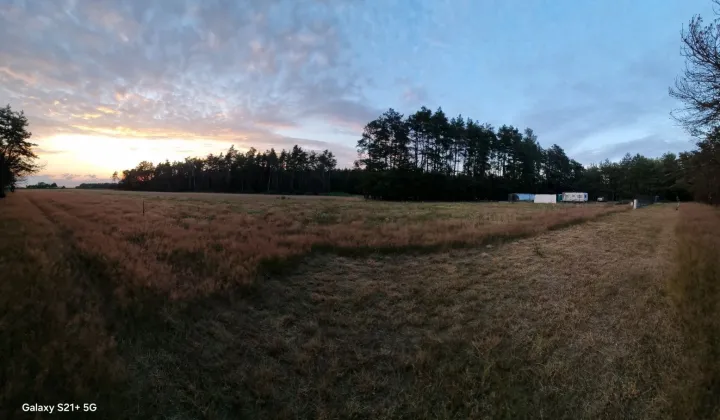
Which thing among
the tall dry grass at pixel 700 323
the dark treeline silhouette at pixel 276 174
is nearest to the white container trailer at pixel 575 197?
the dark treeline silhouette at pixel 276 174

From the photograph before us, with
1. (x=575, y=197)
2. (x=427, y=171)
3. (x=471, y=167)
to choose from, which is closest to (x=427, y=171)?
(x=427, y=171)

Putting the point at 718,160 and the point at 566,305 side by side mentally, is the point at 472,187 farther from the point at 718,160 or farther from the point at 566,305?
the point at 566,305

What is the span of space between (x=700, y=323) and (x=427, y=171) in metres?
79.2

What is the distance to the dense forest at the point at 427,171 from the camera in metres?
80.7

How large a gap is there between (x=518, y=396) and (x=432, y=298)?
141 inches

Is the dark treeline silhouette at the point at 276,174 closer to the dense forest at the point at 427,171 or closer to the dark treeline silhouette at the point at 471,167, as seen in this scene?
the dense forest at the point at 427,171

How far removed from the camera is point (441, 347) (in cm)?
629

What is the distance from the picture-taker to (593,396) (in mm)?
5129

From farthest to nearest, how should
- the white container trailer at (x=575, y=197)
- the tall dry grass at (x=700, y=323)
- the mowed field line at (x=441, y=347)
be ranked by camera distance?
the white container trailer at (x=575, y=197) → the mowed field line at (x=441, y=347) → the tall dry grass at (x=700, y=323)

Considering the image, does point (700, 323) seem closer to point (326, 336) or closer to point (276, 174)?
point (326, 336)

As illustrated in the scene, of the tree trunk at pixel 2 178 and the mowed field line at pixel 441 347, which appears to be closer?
the mowed field line at pixel 441 347

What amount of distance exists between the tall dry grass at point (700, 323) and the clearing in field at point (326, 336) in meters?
0.20

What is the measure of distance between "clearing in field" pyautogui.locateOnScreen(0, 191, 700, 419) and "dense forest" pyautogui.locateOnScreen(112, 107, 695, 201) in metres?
64.2

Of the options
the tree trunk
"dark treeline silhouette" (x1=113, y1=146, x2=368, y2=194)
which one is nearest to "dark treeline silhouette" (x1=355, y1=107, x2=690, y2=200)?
"dark treeline silhouette" (x1=113, y1=146, x2=368, y2=194)
